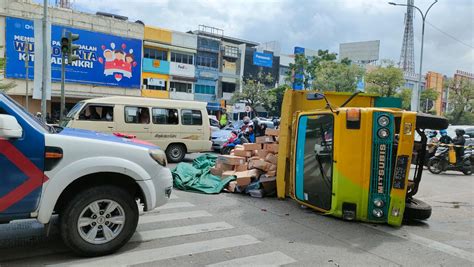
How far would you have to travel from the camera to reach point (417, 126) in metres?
6.33

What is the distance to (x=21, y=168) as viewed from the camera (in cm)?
393

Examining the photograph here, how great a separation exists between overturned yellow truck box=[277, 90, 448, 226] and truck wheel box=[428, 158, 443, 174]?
834cm

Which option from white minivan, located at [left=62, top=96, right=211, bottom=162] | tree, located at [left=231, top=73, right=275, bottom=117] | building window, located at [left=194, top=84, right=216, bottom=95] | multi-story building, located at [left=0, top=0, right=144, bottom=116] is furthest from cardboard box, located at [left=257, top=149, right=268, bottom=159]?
tree, located at [left=231, top=73, right=275, bottom=117]

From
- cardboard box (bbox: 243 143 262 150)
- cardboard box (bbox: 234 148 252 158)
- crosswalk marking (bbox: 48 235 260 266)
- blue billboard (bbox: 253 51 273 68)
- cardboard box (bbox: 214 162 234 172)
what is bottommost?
crosswalk marking (bbox: 48 235 260 266)

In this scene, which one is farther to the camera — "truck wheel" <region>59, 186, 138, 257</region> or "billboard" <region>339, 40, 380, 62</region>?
"billboard" <region>339, 40, 380, 62</region>

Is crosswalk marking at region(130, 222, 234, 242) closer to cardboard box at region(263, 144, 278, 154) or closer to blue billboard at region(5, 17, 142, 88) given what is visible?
cardboard box at region(263, 144, 278, 154)

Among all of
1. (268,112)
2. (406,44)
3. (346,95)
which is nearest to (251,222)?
(346,95)

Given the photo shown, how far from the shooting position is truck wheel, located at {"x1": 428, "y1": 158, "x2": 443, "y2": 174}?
13.9 metres

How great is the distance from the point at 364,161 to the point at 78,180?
394 centimetres

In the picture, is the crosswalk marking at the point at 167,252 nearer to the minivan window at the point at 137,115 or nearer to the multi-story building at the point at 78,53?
the minivan window at the point at 137,115

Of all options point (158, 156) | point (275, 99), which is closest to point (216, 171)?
point (158, 156)

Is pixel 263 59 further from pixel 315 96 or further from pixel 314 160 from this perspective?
pixel 314 160

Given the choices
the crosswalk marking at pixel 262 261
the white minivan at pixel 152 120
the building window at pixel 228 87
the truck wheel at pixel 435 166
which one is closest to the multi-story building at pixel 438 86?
the building window at pixel 228 87

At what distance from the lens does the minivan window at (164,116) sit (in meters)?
12.8
